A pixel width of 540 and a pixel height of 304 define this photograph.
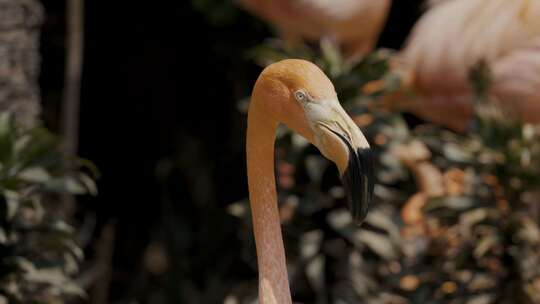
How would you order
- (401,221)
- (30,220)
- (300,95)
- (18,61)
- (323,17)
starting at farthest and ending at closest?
1. (323,17)
2. (401,221)
3. (18,61)
4. (30,220)
5. (300,95)

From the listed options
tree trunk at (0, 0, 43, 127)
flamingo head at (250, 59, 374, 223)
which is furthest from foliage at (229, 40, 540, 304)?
flamingo head at (250, 59, 374, 223)

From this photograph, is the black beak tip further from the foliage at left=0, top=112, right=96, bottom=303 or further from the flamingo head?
the foliage at left=0, top=112, right=96, bottom=303

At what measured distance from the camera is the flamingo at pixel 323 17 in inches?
216

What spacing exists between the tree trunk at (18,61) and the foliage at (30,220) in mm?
436

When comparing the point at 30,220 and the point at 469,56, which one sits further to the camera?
the point at 469,56

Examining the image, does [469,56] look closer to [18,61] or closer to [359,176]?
[18,61]

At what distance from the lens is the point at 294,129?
2.59 meters

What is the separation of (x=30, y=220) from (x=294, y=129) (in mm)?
1489

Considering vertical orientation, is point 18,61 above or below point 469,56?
above

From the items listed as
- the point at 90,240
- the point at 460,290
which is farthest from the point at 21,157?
the point at 90,240

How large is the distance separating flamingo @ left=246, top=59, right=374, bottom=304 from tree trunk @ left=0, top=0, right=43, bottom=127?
1.71 metres

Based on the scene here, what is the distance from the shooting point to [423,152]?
217 inches

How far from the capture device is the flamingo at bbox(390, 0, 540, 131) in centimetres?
500

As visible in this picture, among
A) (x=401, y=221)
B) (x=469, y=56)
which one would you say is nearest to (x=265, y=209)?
(x=401, y=221)
